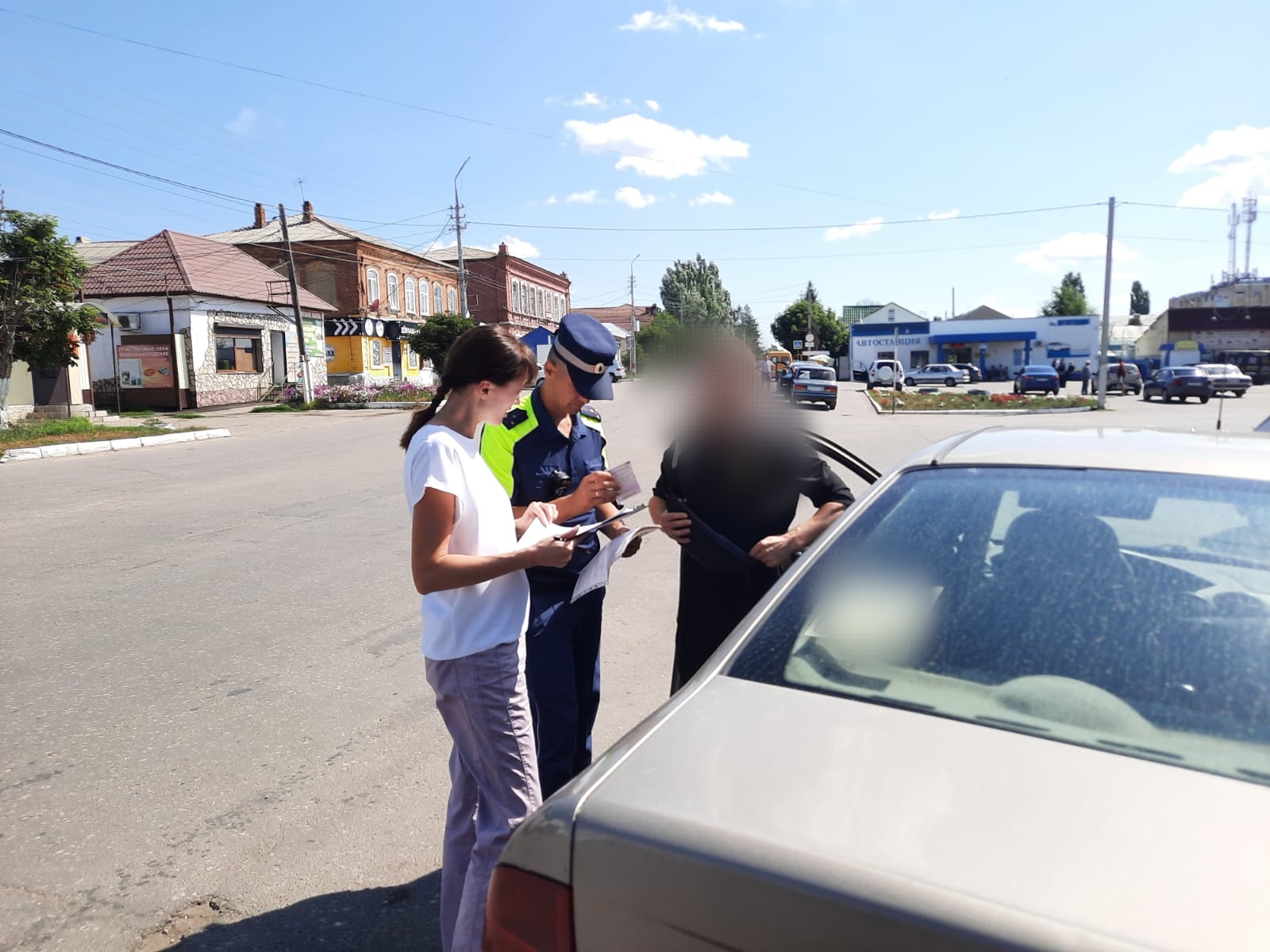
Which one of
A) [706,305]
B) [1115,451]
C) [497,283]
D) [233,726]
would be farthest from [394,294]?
[1115,451]

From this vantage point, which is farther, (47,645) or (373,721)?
(47,645)

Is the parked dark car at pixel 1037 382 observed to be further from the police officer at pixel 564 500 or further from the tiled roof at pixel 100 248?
the police officer at pixel 564 500

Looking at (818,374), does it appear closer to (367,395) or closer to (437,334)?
(367,395)

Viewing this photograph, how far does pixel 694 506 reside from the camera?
2893 millimetres

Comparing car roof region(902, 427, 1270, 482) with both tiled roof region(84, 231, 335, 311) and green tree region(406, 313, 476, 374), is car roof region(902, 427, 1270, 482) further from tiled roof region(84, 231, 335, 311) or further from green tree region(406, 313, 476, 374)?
green tree region(406, 313, 476, 374)

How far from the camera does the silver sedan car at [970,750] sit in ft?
3.60

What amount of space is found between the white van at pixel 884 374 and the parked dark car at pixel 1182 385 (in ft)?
57.6

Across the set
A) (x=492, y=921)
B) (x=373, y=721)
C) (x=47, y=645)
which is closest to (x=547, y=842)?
(x=492, y=921)

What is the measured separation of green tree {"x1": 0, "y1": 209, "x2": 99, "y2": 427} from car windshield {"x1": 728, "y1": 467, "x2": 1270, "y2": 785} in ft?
74.0

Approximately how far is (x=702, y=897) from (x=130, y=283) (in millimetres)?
35410

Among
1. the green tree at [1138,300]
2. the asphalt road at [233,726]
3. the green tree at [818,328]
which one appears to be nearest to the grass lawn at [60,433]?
the asphalt road at [233,726]

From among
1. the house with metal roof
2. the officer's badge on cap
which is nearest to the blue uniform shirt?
the officer's badge on cap

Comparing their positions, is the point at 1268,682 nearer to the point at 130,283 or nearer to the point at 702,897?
the point at 702,897

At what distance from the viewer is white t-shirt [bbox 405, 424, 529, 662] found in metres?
2.20
